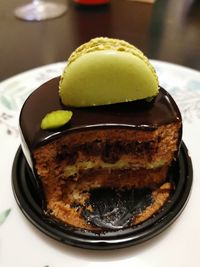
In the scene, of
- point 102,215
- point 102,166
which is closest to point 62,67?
point 102,166

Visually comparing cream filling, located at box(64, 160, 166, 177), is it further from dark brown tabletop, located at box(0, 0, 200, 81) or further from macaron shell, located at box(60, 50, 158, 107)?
dark brown tabletop, located at box(0, 0, 200, 81)

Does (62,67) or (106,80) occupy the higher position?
(106,80)

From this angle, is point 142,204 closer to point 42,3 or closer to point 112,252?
point 112,252

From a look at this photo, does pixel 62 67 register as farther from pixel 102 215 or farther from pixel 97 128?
pixel 102 215

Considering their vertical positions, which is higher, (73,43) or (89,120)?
(89,120)

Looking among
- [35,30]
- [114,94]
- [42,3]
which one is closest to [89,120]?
[114,94]

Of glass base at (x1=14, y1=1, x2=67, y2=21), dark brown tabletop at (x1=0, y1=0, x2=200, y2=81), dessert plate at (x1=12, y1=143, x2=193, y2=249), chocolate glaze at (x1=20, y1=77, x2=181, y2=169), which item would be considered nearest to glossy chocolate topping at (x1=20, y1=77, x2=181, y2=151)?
chocolate glaze at (x1=20, y1=77, x2=181, y2=169)

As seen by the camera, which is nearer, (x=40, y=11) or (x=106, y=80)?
(x=106, y=80)
